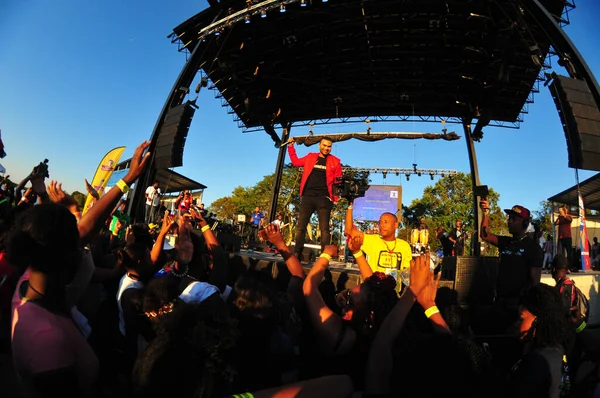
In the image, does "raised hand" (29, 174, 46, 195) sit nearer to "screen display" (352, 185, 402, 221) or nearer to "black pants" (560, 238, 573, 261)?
"black pants" (560, 238, 573, 261)

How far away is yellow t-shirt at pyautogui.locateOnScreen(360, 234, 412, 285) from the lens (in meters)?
4.19

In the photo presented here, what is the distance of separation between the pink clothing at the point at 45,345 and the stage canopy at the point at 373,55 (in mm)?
8637

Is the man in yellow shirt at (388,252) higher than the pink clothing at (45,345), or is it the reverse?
the man in yellow shirt at (388,252)

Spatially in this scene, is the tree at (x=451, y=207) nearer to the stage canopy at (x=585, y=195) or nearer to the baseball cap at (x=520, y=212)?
the stage canopy at (x=585, y=195)

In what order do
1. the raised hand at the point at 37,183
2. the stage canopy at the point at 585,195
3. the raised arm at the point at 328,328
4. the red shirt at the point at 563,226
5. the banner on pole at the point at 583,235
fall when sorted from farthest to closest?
the stage canopy at the point at 585,195
the red shirt at the point at 563,226
the banner on pole at the point at 583,235
the raised hand at the point at 37,183
the raised arm at the point at 328,328

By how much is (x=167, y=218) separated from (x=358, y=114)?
424 inches

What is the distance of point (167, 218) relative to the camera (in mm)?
3484

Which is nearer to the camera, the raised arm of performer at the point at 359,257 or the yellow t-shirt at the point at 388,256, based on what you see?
the raised arm of performer at the point at 359,257

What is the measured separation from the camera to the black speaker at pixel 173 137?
7.98 m

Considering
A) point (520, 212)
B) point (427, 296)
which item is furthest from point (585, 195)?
point (427, 296)

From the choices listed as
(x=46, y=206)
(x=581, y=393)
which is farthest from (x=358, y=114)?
(x=46, y=206)

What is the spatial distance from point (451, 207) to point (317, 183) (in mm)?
37388

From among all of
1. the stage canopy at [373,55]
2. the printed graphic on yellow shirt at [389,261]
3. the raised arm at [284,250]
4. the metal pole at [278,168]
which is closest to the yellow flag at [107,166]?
the stage canopy at [373,55]

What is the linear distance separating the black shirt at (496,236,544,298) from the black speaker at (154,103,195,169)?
22.1 feet
